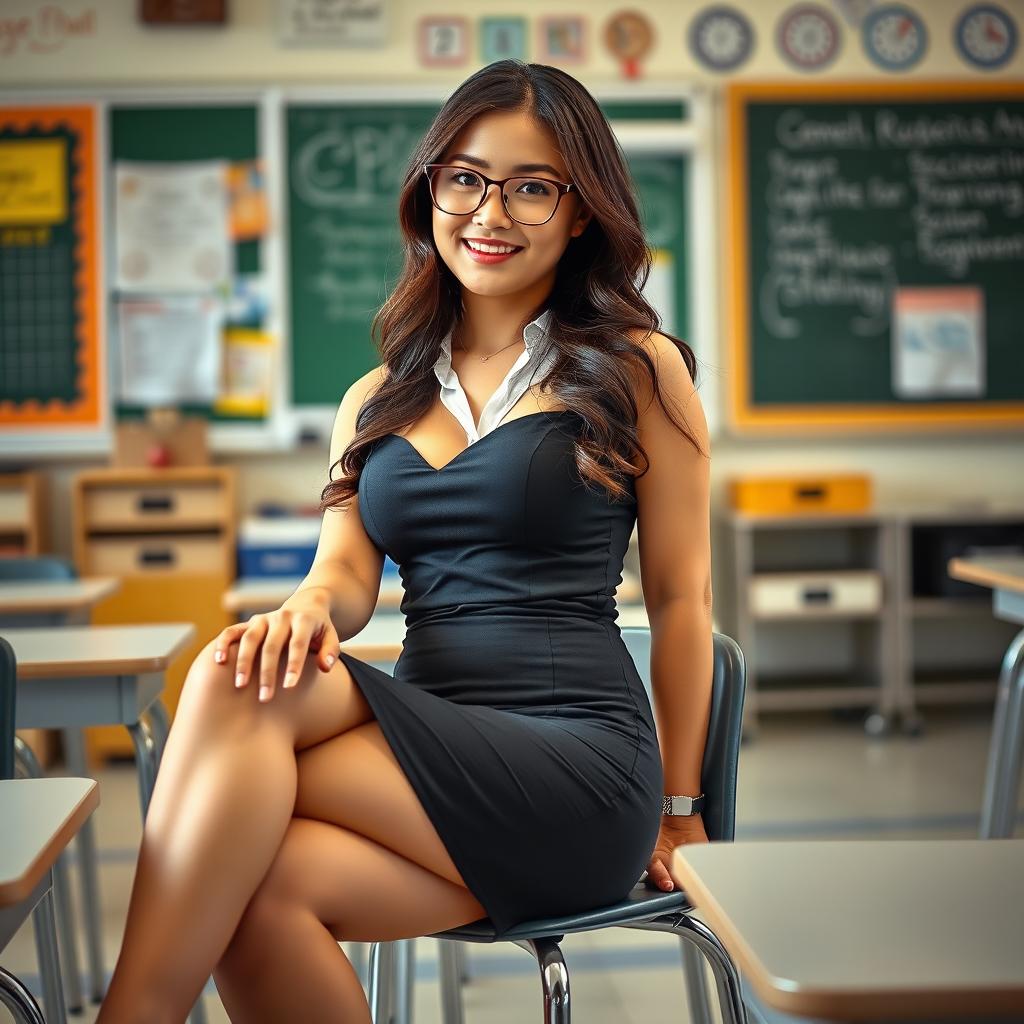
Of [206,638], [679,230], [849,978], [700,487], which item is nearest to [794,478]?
[679,230]

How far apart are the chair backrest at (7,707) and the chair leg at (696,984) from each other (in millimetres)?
888

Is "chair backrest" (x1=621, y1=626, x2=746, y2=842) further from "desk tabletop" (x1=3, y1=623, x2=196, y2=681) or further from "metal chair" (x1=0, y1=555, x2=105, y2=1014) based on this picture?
"metal chair" (x1=0, y1=555, x2=105, y2=1014)

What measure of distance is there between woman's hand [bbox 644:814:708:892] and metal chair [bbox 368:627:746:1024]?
0.6 inches

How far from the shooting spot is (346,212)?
4781mm

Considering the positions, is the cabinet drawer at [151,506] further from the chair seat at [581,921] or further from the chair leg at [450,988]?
the chair seat at [581,921]

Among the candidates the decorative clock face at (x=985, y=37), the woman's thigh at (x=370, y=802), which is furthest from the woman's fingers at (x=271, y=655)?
the decorative clock face at (x=985, y=37)

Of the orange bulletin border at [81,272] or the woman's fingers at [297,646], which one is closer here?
the woman's fingers at [297,646]

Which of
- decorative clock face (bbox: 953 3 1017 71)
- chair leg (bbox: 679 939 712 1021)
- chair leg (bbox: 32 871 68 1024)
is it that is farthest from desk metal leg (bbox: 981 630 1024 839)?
decorative clock face (bbox: 953 3 1017 71)

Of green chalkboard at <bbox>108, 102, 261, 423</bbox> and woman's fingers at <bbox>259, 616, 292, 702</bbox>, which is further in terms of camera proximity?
green chalkboard at <bbox>108, 102, 261, 423</bbox>

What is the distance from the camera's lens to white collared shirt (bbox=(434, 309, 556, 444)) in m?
1.63

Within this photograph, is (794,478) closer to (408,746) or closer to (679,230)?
(679,230)

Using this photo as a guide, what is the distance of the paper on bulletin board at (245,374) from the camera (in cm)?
474

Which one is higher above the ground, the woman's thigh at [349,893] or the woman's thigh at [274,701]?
the woman's thigh at [274,701]

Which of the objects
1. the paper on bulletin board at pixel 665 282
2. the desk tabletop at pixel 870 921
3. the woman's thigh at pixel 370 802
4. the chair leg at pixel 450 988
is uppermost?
the paper on bulletin board at pixel 665 282
